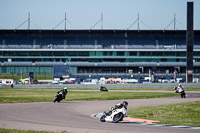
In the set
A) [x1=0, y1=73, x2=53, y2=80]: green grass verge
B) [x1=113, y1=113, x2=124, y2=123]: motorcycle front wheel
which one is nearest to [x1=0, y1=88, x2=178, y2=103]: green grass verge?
[x1=113, y1=113, x2=124, y2=123]: motorcycle front wheel

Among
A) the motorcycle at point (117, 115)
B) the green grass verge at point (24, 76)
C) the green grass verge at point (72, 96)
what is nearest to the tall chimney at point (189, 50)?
the green grass verge at point (24, 76)

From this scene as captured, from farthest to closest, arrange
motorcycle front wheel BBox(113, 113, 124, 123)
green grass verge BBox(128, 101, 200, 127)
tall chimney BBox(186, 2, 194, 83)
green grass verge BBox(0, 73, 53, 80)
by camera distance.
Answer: green grass verge BBox(0, 73, 53, 80)
tall chimney BBox(186, 2, 194, 83)
green grass verge BBox(128, 101, 200, 127)
motorcycle front wheel BBox(113, 113, 124, 123)

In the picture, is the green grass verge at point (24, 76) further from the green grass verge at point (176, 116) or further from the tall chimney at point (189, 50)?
the green grass verge at point (176, 116)

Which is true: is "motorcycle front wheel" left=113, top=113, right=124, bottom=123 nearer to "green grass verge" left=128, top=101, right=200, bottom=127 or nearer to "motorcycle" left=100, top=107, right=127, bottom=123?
"motorcycle" left=100, top=107, right=127, bottom=123

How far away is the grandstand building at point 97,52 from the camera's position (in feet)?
410

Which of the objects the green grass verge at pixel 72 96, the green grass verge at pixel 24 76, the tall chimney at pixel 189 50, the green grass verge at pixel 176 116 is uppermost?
the tall chimney at pixel 189 50

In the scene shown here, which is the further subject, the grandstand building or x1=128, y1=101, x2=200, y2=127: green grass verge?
the grandstand building

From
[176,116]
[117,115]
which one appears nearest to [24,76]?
[176,116]

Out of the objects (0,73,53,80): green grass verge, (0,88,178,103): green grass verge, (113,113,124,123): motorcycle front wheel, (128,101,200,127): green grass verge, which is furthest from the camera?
(0,73,53,80): green grass verge

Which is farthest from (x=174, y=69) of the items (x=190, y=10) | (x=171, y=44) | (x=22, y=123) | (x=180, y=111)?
(x=22, y=123)

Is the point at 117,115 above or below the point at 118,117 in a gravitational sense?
above

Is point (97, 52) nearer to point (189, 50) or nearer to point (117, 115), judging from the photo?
point (189, 50)

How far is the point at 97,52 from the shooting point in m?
127

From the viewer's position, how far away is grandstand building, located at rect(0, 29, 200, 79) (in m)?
125
